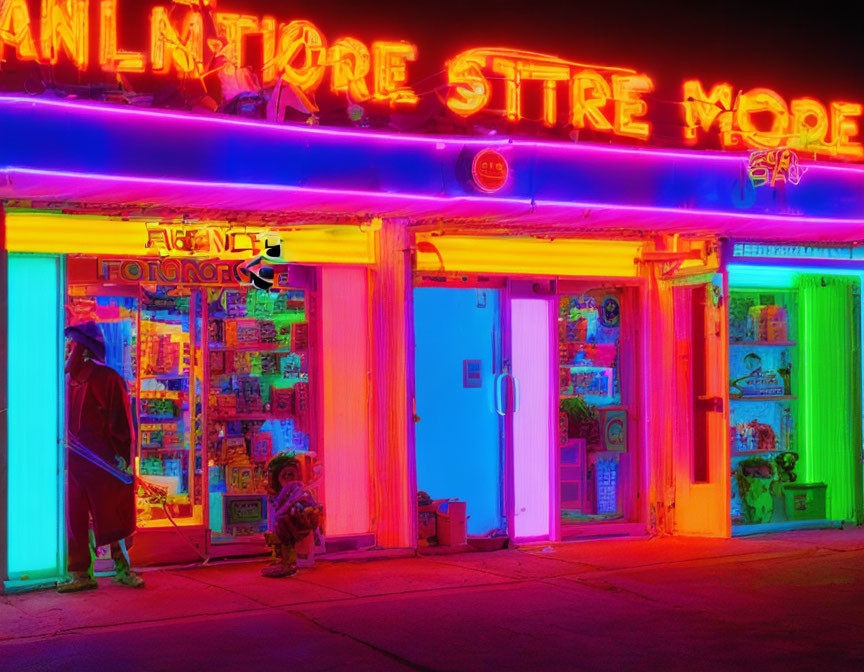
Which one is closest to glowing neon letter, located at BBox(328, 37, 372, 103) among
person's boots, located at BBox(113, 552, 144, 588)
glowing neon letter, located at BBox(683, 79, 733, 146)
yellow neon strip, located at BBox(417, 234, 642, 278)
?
yellow neon strip, located at BBox(417, 234, 642, 278)

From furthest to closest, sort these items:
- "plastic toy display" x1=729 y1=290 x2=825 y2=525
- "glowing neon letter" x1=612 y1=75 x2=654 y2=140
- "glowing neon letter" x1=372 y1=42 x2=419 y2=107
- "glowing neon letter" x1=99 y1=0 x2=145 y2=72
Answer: "plastic toy display" x1=729 y1=290 x2=825 y2=525
"glowing neon letter" x1=612 y1=75 x2=654 y2=140
"glowing neon letter" x1=372 y1=42 x2=419 y2=107
"glowing neon letter" x1=99 y1=0 x2=145 y2=72

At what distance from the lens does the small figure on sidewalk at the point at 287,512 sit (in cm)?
918

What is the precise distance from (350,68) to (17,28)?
2.87 m

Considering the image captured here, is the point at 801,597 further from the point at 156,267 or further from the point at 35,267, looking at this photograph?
the point at 35,267

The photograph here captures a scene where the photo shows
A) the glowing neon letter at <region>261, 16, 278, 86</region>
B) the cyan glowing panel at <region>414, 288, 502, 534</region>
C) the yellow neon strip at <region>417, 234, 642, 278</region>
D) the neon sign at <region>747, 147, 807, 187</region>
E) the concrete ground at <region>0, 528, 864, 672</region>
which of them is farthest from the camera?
the neon sign at <region>747, 147, 807, 187</region>

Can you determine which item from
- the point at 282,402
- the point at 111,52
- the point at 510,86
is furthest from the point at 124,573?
the point at 510,86

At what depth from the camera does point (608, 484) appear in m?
12.0

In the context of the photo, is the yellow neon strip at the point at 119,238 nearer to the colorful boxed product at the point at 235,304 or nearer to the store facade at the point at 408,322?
the store facade at the point at 408,322

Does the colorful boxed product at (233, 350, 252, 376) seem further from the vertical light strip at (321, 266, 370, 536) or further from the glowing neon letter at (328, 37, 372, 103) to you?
the glowing neon letter at (328, 37, 372, 103)

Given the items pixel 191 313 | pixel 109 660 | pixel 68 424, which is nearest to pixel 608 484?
pixel 191 313

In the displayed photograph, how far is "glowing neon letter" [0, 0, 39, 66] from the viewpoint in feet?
29.1

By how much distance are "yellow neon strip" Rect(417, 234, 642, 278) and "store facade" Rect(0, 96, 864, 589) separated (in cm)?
3

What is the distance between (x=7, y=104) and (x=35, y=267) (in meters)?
1.33

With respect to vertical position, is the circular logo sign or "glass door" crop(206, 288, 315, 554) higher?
the circular logo sign
